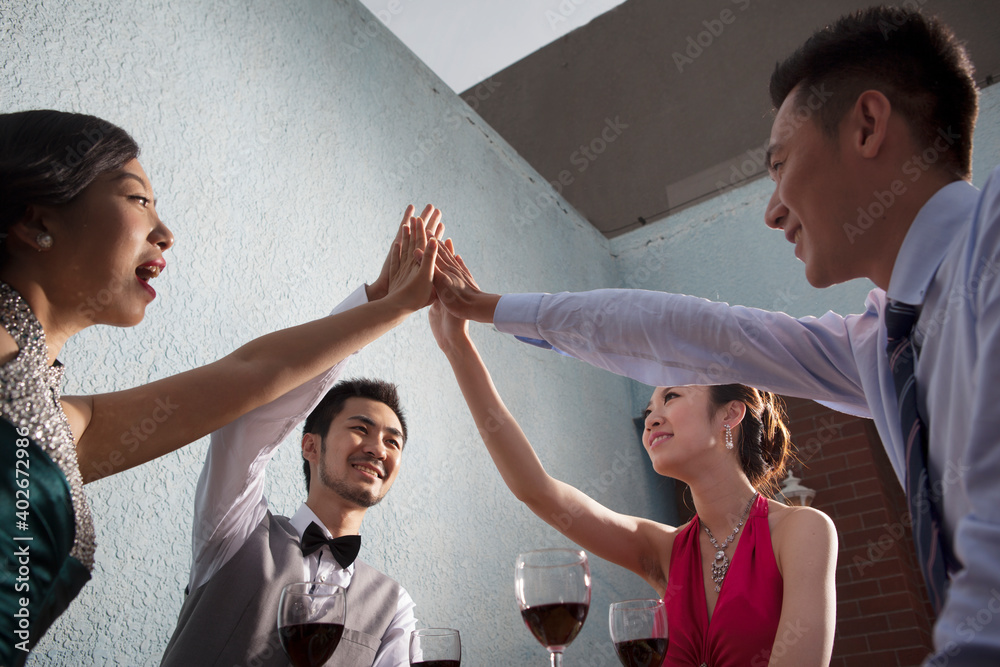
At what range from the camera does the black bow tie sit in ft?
5.74

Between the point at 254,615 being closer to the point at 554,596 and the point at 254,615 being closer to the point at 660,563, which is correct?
the point at 554,596

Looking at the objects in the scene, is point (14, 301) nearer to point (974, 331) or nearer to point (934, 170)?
point (974, 331)

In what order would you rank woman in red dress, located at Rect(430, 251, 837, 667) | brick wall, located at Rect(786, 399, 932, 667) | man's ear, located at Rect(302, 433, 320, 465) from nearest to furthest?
woman in red dress, located at Rect(430, 251, 837, 667)
man's ear, located at Rect(302, 433, 320, 465)
brick wall, located at Rect(786, 399, 932, 667)

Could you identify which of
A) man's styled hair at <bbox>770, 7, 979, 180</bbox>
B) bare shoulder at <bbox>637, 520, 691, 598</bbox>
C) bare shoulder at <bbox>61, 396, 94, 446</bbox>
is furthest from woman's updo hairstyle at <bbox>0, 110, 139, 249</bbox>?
bare shoulder at <bbox>637, 520, 691, 598</bbox>

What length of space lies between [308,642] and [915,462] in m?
0.83

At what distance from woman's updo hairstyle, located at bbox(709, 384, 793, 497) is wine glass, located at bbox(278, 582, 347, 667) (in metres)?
1.49

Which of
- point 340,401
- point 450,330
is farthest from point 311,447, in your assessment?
point 450,330

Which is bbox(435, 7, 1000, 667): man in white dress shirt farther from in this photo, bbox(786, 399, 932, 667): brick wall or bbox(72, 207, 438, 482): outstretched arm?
bbox(786, 399, 932, 667): brick wall

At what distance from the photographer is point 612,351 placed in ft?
4.80

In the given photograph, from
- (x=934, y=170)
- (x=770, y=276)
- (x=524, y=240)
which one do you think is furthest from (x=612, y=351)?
(x=770, y=276)

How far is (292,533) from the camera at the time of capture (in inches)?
70.3

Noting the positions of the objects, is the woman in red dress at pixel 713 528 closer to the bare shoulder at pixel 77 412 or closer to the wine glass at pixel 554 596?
the wine glass at pixel 554 596

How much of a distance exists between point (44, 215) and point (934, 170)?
4.54 feet

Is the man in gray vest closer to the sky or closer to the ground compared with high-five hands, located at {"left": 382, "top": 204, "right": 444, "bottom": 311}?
closer to the ground
